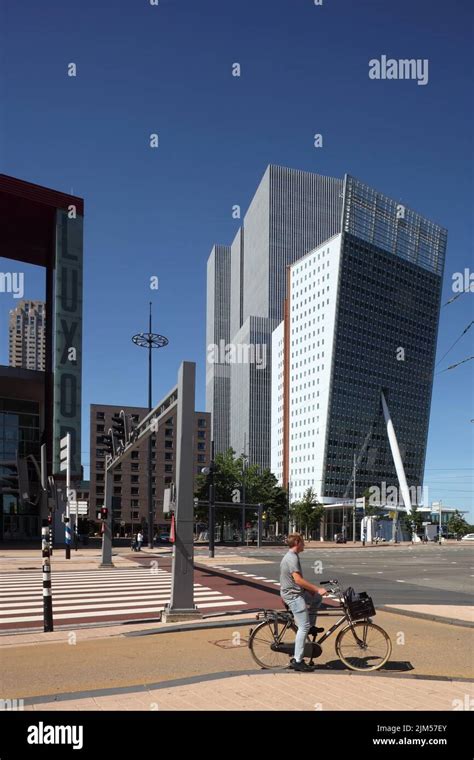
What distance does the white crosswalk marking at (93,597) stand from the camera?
14.8 m

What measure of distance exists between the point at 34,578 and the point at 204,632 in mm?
13903

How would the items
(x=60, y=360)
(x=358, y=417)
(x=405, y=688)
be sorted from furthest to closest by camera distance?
1. (x=358, y=417)
2. (x=60, y=360)
3. (x=405, y=688)

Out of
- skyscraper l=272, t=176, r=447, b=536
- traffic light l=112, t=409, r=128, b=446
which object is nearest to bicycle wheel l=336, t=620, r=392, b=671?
traffic light l=112, t=409, r=128, b=446

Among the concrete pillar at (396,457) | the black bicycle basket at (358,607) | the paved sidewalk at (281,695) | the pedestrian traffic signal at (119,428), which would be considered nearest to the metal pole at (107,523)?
the pedestrian traffic signal at (119,428)

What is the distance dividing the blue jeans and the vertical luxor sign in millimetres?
49256

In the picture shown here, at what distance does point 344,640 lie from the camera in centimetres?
879

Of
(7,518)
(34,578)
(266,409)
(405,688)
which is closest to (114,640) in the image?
(405,688)

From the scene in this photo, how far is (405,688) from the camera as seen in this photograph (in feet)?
24.9

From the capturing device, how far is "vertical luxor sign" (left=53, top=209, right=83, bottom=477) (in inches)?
2265

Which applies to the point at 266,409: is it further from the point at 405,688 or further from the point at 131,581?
the point at 405,688

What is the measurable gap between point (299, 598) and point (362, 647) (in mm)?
1015

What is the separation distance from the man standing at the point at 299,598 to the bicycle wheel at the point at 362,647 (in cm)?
33

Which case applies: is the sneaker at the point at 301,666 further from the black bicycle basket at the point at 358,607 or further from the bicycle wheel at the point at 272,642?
the black bicycle basket at the point at 358,607

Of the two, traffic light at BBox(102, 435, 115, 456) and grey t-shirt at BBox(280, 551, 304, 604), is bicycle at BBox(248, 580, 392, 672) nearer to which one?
grey t-shirt at BBox(280, 551, 304, 604)
